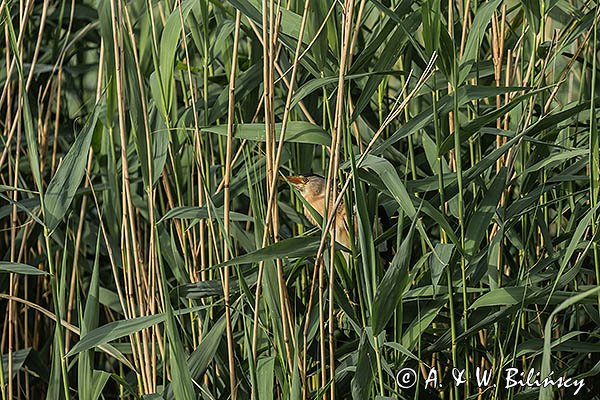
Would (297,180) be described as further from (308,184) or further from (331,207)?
(331,207)

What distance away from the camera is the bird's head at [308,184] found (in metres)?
1.20

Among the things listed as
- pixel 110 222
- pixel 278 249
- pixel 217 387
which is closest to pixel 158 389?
pixel 217 387

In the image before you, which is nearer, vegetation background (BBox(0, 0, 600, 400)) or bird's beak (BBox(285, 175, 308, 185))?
vegetation background (BBox(0, 0, 600, 400))

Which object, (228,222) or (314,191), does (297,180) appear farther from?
(228,222)

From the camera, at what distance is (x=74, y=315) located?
5.16ft

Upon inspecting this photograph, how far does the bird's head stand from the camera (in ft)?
3.92

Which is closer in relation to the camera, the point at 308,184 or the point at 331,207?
the point at 331,207

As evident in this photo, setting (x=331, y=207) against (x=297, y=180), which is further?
(x=297, y=180)

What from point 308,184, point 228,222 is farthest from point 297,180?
point 228,222

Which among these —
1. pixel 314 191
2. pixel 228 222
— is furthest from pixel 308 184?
pixel 228 222

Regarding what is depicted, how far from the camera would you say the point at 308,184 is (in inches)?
47.5

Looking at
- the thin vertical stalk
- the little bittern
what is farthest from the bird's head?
the thin vertical stalk

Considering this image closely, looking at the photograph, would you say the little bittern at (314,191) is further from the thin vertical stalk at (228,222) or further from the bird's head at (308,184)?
the thin vertical stalk at (228,222)

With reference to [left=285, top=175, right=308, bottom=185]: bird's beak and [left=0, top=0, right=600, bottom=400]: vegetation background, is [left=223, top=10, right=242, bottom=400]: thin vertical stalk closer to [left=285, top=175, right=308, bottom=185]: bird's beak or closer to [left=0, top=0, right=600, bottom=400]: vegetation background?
[left=0, top=0, right=600, bottom=400]: vegetation background
